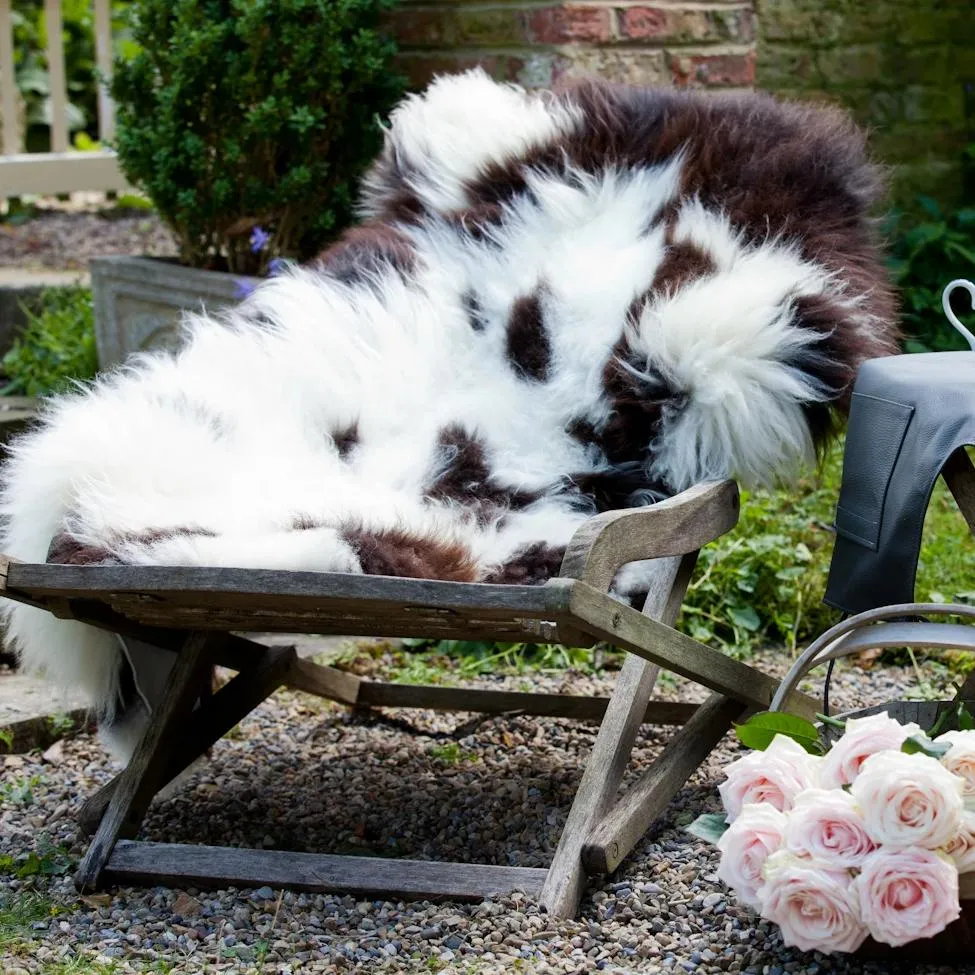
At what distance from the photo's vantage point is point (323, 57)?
371 cm

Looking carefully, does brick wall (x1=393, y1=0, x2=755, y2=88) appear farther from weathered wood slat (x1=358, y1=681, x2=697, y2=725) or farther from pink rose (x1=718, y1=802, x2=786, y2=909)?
pink rose (x1=718, y1=802, x2=786, y2=909)

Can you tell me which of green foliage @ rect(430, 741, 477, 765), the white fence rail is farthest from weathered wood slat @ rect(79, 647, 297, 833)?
the white fence rail

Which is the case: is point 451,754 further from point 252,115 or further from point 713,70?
point 713,70

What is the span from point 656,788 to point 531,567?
359 mm

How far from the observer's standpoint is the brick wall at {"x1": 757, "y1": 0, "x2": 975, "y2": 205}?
4.53 m

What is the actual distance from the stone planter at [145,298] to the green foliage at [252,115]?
0.14 metres

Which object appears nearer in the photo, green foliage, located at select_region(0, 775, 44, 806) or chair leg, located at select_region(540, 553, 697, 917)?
chair leg, located at select_region(540, 553, 697, 917)

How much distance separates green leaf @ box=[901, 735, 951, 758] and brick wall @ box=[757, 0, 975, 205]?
124 inches

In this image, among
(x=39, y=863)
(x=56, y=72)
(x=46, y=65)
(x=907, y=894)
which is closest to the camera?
(x=907, y=894)

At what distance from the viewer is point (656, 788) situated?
83.9 inches

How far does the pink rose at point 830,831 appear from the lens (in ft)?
5.33

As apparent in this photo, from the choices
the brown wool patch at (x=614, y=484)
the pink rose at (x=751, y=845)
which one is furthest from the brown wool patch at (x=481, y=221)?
the pink rose at (x=751, y=845)

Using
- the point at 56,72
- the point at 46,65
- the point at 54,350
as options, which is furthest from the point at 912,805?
the point at 46,65

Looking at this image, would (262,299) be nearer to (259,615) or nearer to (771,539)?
(259,615)
